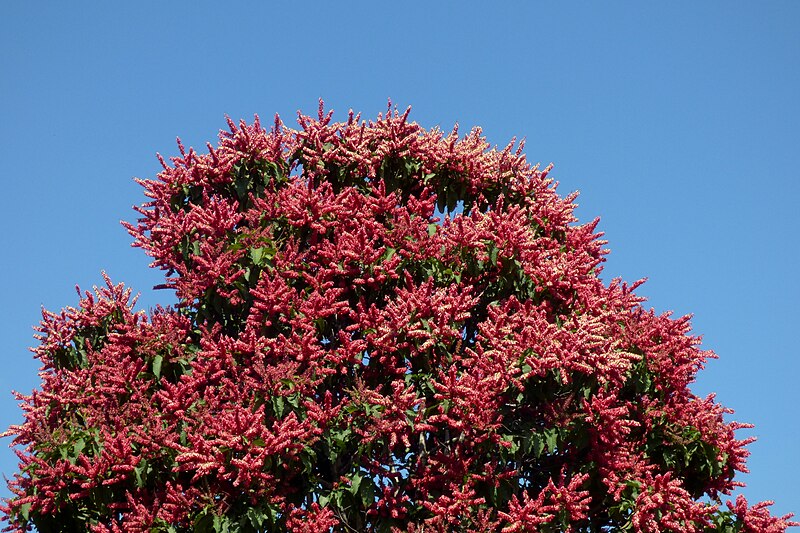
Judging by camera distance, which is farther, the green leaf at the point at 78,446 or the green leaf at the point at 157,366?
the green leaf at the point at 157,366

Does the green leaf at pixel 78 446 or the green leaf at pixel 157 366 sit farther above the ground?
the green leaf at pixel 157 366

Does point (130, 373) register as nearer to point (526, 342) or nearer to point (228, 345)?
point (228, 345)

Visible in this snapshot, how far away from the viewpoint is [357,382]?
1223cm

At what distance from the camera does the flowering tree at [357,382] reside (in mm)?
11953

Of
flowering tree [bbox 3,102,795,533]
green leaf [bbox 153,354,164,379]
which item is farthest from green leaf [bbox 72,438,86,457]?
green leaf [bbox 153,354,164,379]

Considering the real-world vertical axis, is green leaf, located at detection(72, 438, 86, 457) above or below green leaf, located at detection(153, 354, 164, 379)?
below

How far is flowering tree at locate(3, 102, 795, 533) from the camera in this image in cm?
1195

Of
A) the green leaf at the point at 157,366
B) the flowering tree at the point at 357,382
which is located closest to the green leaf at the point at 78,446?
the flowering tree at the point at 357,382

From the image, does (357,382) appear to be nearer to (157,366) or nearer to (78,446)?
(157,366)

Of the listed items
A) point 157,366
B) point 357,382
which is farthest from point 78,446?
point 357,382

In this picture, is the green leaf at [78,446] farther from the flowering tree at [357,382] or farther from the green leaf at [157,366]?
the green leaf at [157,366]

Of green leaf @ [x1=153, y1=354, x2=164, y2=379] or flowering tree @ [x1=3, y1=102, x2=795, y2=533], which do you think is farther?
green leaf @ [x1=153, y1=354, x2=164, y2=379]

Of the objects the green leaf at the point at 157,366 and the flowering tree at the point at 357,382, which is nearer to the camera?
the flowering tree at the point at 357,382

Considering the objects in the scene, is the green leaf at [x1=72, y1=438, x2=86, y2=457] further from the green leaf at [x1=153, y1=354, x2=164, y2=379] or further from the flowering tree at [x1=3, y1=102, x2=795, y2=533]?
the green leaf at [x1=153, y1=354, x2=164, y2=379]
